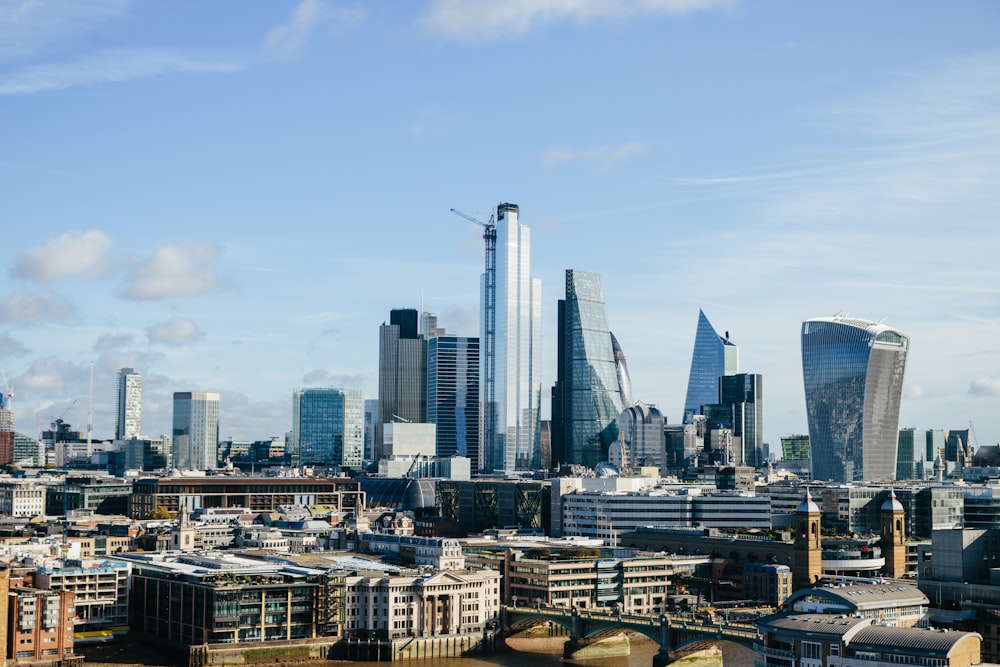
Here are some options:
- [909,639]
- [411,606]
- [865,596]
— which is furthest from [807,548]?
[909,639]

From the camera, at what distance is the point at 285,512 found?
7805 inches

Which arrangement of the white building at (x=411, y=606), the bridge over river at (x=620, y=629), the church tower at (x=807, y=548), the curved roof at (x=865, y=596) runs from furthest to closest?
the church tower at (x=807, y=548) < the white building at (x=411, y=606) < the bridge over river at (x=620, y=629) < the curved roof at (x=865, y=596)

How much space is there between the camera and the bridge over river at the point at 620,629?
99.7 meters

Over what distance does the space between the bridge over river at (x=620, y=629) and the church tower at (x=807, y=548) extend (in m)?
20.5

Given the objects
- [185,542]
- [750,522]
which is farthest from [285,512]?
[750,522]

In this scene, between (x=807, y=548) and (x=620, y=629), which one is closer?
(x=620, y=629)

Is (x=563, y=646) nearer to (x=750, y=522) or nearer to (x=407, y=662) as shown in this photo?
(x=407, y=662)

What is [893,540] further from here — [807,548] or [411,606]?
[411,606]

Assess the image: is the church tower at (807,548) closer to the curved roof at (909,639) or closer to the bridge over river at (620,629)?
the bridge over river at (620,629)

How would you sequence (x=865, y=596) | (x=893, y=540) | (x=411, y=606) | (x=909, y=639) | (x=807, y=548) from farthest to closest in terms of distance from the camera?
(x=893, y=540), (x=807, y=548), (x=411, y=606), (x=865, y=596), (x=909, y=639)

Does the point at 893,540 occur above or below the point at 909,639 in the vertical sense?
above

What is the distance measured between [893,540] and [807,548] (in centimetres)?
2083

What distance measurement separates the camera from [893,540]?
148 m

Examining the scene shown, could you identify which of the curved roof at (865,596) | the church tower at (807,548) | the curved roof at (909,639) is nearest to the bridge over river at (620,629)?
the curved roof at (865,596)
